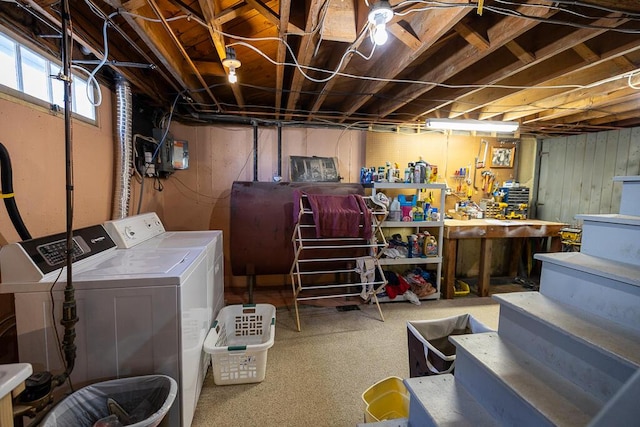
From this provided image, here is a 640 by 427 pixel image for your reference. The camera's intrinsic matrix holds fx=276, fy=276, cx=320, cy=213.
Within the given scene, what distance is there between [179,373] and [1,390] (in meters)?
0.70

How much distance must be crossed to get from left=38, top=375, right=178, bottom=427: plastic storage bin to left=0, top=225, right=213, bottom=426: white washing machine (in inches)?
1.9

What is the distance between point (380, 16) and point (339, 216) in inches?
68.4

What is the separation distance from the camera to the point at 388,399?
1.58 m

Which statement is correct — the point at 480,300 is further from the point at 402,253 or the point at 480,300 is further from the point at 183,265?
the point at 183,265

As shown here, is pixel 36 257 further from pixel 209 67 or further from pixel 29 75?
pixel 209 67

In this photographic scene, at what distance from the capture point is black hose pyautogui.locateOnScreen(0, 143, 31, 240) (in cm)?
125

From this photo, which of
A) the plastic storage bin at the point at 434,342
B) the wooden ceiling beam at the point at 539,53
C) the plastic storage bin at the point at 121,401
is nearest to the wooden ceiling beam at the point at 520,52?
the wooden ceiling beam at the point at 539,53

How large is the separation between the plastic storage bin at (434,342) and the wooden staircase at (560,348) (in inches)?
4.4

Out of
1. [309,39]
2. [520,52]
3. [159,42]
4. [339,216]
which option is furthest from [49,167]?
[520,52]

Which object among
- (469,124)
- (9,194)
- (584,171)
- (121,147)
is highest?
(469,124)

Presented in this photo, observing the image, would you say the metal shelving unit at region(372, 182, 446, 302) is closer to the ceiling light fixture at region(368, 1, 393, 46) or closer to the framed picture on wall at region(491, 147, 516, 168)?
the framed picture on wall at region(491, 147, 516, 168)

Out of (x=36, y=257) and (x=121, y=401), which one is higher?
(x=36, y=257)

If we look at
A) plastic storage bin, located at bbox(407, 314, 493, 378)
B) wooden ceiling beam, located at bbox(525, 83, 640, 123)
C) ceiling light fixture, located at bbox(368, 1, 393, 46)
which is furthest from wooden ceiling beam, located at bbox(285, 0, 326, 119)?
wooden ceiling beam, located at bbox(525, 83, 640, 123)

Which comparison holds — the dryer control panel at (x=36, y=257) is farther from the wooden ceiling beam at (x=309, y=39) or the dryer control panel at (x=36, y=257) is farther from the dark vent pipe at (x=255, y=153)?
the dark vent pipe at (x=255, y=153)
